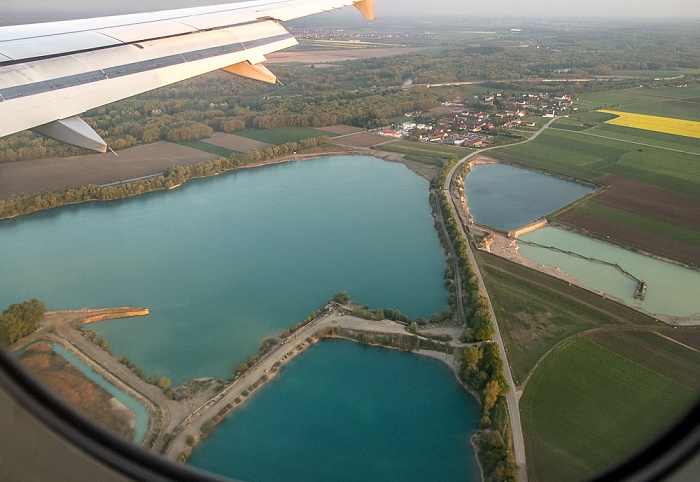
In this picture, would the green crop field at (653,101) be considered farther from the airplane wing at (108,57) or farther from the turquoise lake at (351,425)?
the airplane wing at (108,57)

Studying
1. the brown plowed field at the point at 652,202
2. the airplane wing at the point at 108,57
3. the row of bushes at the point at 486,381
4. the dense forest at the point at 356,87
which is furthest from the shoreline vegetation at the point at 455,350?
the dense forest at the point at 356,87

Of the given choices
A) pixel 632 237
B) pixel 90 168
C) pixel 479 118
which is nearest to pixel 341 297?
pixel 632 237

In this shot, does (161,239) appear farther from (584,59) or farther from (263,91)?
(584,59)

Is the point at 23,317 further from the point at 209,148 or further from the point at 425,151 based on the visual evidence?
the point at 425,151

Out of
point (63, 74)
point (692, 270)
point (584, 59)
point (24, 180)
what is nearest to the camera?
point (63, 74)

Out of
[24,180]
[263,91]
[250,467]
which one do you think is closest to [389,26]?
[263,91]

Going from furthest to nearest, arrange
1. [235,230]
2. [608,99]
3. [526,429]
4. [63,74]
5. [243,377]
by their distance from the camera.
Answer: [608,99] < [235,230] < [243,377] < [526,429] < [63,74]
